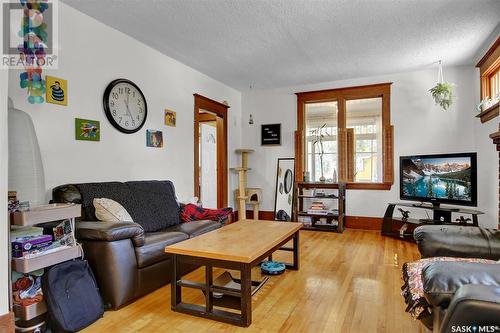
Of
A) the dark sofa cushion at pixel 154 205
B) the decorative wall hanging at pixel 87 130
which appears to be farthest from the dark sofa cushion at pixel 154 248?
the decorative wall hanging at pixel 87 130

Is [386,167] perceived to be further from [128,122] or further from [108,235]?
[108,235]

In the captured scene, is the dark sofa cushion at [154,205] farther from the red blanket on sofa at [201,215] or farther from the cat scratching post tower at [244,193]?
the cat scratching post tower at [244,193]

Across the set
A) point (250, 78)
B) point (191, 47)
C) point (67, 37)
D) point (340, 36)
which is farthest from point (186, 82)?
point (340, 36)

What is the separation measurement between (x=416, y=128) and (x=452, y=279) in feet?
14.2

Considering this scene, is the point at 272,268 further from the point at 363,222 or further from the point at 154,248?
the point at 363,222

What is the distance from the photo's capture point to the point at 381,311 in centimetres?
218

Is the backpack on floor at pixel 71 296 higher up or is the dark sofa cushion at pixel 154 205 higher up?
the dark sofa cushion at pixel 154 205

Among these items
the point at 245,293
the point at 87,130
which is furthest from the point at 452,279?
the point at 87,130

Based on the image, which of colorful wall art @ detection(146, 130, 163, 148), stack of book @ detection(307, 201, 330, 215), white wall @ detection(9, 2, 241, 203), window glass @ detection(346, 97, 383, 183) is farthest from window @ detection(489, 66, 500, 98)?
colorful wall art @ detection(146, 130, 163, 148)

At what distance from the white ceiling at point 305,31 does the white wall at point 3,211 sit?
1.42 metres

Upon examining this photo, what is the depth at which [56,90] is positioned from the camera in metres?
2.66

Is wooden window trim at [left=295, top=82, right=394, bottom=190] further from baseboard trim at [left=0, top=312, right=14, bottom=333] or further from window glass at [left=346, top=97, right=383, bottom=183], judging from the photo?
baseboard trim at [left=0, top=312, right=14, bottom=333]

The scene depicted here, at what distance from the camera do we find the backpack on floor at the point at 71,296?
1.84 meters

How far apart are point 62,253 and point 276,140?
4276mm
